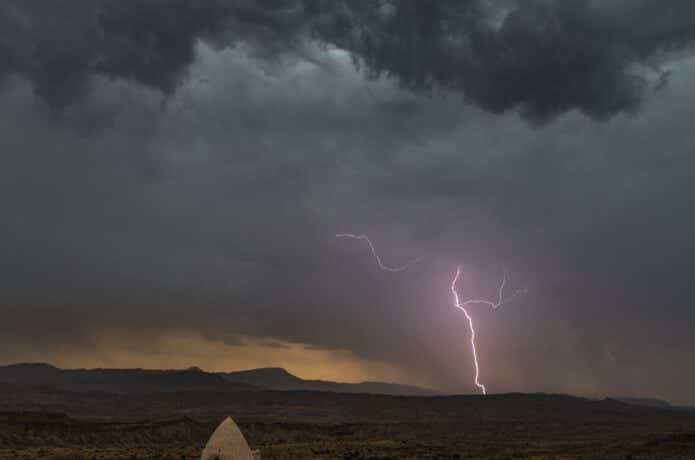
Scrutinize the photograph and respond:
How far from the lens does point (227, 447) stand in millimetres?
37656

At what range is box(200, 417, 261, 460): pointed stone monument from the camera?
36.7 m

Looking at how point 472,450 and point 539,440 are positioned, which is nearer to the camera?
point 472,450

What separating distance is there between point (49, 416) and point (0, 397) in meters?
84.8

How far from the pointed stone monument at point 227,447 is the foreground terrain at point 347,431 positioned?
2692 cm

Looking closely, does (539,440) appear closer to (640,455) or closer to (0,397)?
(640,455)

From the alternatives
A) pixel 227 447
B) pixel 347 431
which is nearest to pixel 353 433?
pixel 347 431

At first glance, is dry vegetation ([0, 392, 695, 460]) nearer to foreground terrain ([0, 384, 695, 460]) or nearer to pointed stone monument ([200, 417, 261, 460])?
foreground terrain ([0, 384, 695, 460])

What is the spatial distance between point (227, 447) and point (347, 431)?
70.9 meters

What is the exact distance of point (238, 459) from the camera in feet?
123

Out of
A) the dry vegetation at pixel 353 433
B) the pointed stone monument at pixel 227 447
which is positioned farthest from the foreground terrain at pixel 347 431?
the pointed stone monument at pixel 227 447

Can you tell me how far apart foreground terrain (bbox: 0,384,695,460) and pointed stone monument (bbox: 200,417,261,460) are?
2692 cm

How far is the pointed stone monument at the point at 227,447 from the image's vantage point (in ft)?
120

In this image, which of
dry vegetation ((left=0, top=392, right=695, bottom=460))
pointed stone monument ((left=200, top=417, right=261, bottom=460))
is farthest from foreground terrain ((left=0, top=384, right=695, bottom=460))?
pointed stone monument ((left=200, top=417, right=261, bottom=460))

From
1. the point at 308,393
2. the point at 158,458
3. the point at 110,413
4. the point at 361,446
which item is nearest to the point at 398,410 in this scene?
the point at 308,393
